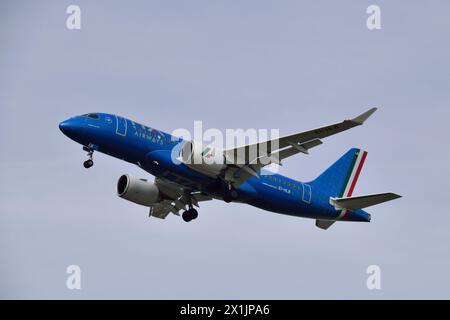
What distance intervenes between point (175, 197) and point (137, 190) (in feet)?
8.36

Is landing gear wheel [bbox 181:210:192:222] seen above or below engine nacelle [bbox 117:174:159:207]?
below

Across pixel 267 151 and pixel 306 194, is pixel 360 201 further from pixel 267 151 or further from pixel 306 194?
pixel 267 151

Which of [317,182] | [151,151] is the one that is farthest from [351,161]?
[151,151]

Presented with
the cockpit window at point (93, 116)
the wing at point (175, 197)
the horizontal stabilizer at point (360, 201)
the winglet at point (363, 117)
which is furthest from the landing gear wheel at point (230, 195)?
the winglet at point (363, 117)

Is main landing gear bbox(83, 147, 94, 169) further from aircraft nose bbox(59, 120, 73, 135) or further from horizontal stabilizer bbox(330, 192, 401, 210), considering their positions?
horizontal stabilizer bbox(330, 192, 401, 210)

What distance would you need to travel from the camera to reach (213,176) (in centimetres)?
4750

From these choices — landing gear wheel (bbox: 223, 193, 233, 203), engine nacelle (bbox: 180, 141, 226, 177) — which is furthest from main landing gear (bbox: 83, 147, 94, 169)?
landing gear wheel (bbox: 223, 193, 233, 203)

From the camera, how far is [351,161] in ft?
184

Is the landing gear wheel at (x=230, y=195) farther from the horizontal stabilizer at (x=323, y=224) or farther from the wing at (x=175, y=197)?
the horizontal stabilizer at (x=323, y=224)

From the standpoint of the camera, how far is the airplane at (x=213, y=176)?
45.3m

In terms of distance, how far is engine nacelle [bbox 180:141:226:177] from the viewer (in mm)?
46125

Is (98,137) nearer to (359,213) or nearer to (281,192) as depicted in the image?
(281,192)
